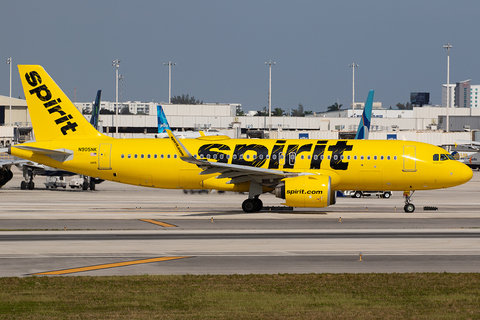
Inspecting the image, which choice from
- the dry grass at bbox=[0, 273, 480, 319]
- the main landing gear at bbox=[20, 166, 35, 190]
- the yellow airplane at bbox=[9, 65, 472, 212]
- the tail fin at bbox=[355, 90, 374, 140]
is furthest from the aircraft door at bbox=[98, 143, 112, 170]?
the tail fin at bbox=[355, 90, 374, 140]

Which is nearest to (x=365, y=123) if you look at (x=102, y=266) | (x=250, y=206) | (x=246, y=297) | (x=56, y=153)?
(x=250, y=206)

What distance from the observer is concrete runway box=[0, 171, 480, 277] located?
20359 mm

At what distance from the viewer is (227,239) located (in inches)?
1038

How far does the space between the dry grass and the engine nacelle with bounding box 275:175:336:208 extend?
52.1 feet

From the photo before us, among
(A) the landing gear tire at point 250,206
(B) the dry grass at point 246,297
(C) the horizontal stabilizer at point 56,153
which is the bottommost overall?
(B) the dry grass at point 246,297

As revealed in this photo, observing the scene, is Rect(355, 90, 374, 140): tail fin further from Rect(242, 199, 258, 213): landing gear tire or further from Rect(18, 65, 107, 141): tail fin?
Rect(18, 65, 107, 141): tail fin

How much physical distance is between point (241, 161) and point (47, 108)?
1398cm

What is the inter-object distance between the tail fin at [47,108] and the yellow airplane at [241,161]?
2.6 inches

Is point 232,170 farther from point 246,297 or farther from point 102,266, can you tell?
point 246,297

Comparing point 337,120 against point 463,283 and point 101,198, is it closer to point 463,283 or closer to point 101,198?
point 101,198

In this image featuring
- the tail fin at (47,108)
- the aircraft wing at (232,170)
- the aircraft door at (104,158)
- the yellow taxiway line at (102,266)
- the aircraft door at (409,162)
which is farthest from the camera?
the tail fin at (47,108)

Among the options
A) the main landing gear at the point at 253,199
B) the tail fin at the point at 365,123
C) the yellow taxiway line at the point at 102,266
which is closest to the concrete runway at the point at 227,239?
the yellow taxiway line at the point at 102,266

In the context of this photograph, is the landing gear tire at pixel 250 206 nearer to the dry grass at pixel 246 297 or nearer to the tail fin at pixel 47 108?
the tail fin at pixel 47 108

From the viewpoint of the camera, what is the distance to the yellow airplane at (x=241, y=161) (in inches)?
1428
